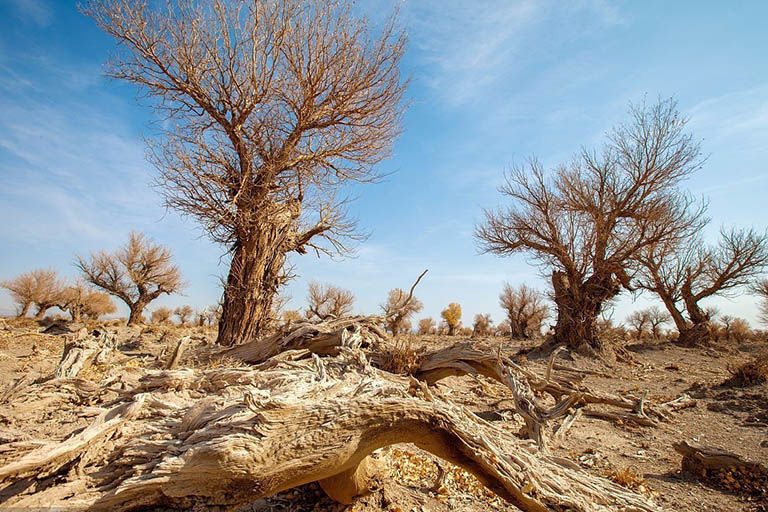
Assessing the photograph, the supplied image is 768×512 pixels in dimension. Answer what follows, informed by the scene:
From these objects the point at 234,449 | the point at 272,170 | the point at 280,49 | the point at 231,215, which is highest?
the point at 280,49

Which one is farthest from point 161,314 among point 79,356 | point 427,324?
point 79,356

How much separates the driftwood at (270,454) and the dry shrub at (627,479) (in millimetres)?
1261

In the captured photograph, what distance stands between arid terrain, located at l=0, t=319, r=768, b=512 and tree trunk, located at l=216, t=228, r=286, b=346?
650mm

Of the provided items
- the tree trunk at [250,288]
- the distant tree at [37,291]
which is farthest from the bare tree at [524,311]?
the distant tree at [37,291]

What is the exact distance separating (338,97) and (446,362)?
19.7 feet

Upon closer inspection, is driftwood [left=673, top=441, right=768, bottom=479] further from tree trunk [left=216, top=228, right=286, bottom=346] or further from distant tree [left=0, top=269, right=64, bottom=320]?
distant tree [left=0, top=269, right=64, bottom=320]

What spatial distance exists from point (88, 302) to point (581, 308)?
3606 centimetres

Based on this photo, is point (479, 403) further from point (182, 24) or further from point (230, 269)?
point (182, 24)

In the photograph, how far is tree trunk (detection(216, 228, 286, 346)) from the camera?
709 centimetres

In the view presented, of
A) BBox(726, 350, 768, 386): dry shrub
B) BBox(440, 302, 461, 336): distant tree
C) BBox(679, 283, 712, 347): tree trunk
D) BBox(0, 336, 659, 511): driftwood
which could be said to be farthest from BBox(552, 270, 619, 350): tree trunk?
BBox(440, 302, 461, 336): distant tree

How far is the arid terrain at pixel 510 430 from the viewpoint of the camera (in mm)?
2779

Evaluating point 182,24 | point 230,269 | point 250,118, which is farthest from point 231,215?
point 182,24

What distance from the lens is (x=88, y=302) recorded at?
96.9ft

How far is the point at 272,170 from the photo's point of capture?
24.9ft
